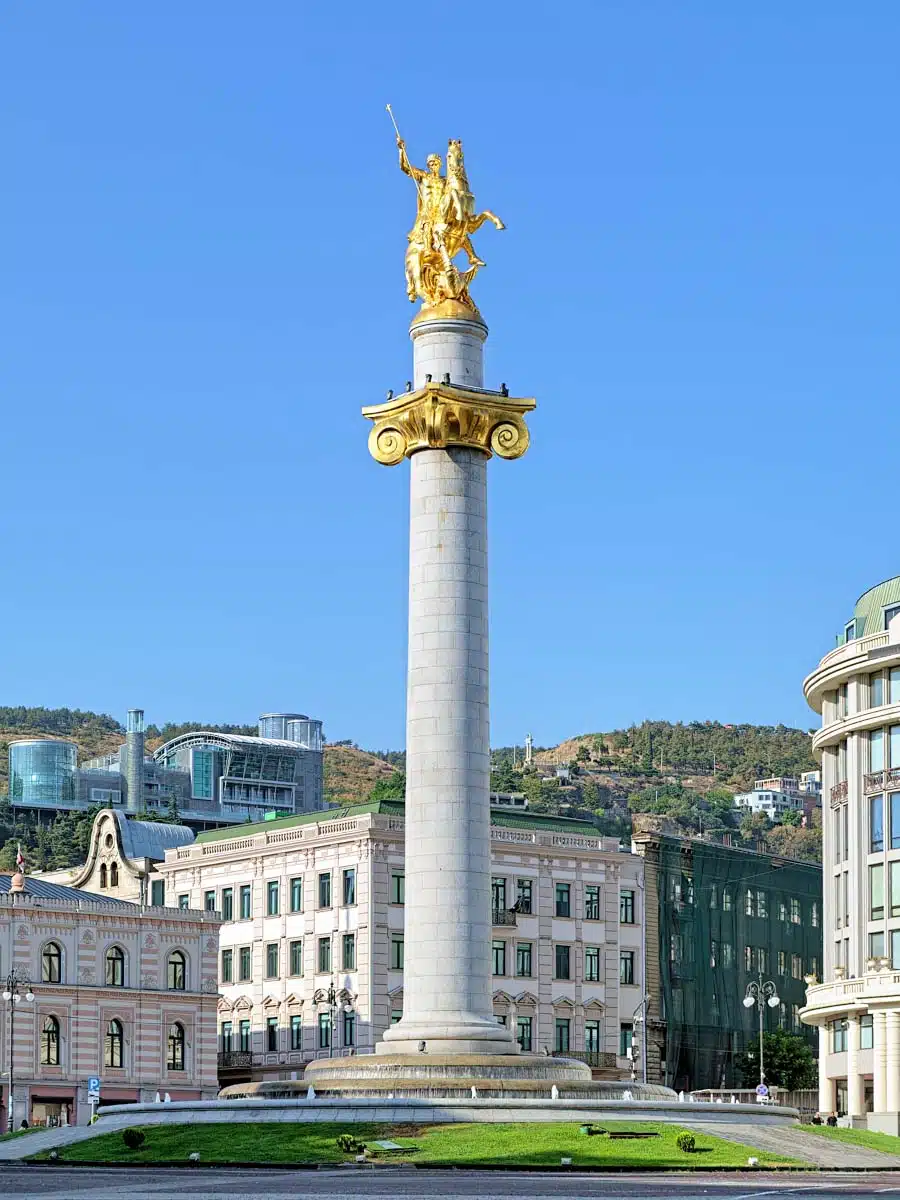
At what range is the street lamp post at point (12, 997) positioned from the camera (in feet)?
289

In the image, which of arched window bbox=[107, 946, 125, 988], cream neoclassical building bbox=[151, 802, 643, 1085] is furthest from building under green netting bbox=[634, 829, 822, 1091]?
arched window bbox=[107, 946, 125, 988]

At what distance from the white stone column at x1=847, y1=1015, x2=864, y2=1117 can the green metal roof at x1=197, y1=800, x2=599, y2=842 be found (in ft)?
65.2

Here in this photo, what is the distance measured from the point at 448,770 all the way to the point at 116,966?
1705 inches

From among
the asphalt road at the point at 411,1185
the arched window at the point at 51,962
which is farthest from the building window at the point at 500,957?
the asphalt road at the point at 411,1185

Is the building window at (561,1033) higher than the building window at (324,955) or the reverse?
the reverse

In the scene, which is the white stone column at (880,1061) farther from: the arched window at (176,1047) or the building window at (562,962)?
the arched window at (176,1047)

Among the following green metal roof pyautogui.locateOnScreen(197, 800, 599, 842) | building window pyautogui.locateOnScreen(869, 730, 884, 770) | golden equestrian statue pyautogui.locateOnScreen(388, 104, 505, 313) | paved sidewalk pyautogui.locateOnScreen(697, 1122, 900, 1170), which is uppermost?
golden equestrian statue pyautogui.locateOnScreen(388, 104, 505, 313)

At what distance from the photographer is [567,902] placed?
349 feet

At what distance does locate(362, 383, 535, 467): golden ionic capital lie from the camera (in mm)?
62938

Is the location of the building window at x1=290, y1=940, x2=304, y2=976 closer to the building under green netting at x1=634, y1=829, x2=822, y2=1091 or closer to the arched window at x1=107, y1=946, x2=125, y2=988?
the arched window at x1=107, y1=946, x2=125, y2=988

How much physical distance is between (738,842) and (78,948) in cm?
8876

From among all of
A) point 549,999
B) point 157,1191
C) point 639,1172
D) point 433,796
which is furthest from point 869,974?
point 157,1191

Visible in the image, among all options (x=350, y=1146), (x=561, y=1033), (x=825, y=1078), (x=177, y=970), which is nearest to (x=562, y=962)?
(x=561, y=1033)

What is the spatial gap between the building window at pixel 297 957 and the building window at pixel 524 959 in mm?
10073
